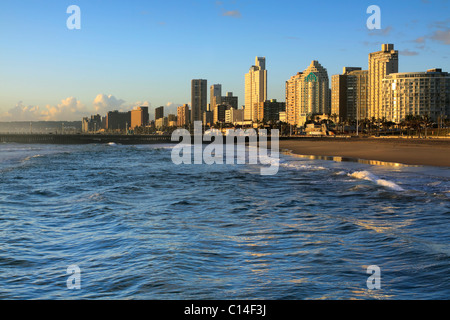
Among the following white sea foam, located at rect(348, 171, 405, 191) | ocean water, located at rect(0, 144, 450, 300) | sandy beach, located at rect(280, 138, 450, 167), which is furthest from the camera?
sandy beach, located at rect(280, 138, 450, 167)

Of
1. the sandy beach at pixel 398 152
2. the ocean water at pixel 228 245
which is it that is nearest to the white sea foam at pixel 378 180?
the ocean water at pixel 228 245

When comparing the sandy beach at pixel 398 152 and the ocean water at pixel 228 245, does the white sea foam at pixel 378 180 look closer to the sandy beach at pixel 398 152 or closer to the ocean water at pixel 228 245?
the ocean water at pixel 228 245

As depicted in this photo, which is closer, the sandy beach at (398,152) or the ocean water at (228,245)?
the ocean water at (228,245)

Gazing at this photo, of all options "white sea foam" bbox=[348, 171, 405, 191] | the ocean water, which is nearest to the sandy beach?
"white sea foam" bbox=[348, 171, 405, 191]

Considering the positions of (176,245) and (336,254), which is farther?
(176,245)

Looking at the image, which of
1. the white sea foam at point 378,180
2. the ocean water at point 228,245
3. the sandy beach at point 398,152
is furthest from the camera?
the sandy beach at point 398,152

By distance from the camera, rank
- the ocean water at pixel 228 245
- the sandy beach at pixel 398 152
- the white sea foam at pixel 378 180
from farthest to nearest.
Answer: the sandy beach at pixel 398 152 < the white sea foam at pixel 378 180 < the ocean water at pixel 228 245

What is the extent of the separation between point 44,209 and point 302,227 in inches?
382

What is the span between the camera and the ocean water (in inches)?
310

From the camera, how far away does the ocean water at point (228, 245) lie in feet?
25.8

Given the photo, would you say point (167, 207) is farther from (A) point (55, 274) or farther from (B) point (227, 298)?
(B) point (227, 298)

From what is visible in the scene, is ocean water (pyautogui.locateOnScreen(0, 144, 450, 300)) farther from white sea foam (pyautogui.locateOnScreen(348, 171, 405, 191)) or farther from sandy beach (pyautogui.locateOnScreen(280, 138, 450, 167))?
sandy beach (pyautogui.locateOnScreen(280, 138, 450, 167))
